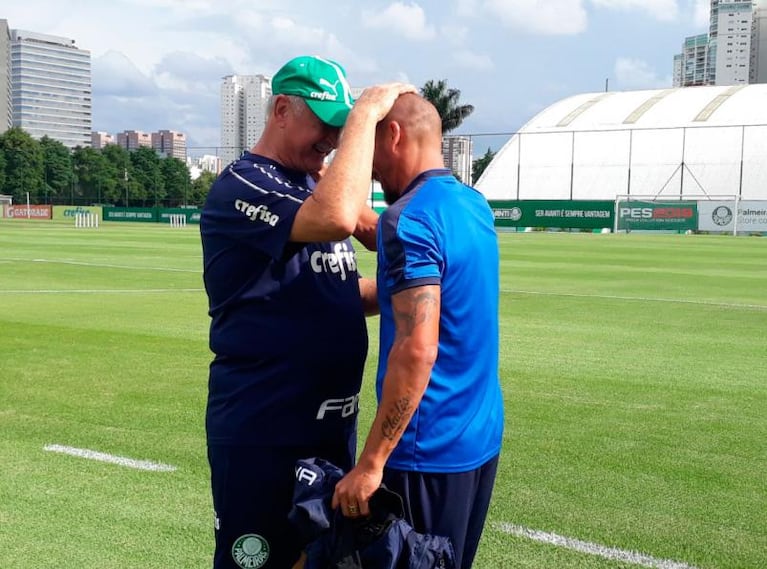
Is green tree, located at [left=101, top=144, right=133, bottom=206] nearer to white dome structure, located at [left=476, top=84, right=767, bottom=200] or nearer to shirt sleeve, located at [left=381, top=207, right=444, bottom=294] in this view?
white dome structure, located at [left=476, top=84, right=767, bottom=200]

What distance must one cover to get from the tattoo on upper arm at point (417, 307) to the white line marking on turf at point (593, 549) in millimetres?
2413

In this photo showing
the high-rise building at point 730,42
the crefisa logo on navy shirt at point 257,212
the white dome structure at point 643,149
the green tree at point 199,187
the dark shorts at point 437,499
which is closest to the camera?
the dark shorts at point 437,499

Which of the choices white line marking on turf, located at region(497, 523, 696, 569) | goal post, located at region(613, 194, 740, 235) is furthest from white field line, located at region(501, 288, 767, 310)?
goal post, located at region(613, 194, 740, 235)

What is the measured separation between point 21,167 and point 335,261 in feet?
328

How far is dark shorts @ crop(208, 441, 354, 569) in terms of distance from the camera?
116 inches

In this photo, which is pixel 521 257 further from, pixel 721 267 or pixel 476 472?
pixel 476 472

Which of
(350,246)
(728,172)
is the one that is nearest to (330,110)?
(350,246)

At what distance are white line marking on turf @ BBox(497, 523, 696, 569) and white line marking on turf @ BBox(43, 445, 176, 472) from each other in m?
2.25

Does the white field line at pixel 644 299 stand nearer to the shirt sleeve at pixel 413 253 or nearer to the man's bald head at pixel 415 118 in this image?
the man's bald head at pixel 415 118

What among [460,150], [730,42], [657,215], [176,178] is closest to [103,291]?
[657,215]

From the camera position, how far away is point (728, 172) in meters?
61.8

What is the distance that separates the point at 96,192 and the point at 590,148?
54536 mm

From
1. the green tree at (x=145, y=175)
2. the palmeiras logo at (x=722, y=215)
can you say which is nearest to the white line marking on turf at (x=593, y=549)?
the palmeiras logo at (x=722, y=215)

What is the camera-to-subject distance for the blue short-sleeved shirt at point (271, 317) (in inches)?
114
